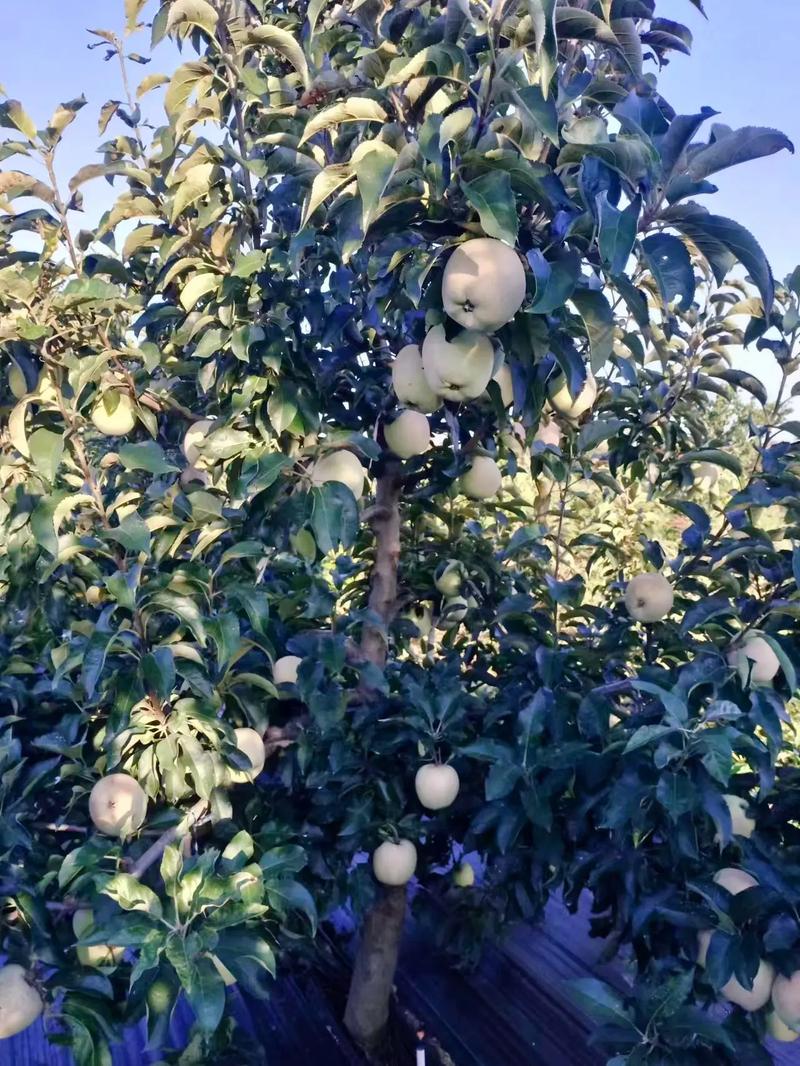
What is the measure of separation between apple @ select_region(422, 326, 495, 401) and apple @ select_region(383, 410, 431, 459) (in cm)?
43

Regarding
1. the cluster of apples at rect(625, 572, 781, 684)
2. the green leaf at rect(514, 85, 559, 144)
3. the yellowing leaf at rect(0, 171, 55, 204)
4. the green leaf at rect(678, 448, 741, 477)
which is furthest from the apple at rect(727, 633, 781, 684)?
the yellowing leaf at rect(0, 171, 55, 204)

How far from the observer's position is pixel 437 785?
144cm

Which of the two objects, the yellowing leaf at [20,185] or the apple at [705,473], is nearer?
the yellowing leaf at [20,185]

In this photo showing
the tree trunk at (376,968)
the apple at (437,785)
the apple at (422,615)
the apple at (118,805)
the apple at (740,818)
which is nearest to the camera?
the apple at (118,805)

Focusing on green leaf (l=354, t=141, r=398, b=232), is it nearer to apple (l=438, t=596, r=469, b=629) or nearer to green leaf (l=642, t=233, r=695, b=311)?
green leaf (l=642, t=233, r=695, b=311)

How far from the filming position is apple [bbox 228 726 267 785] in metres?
1.33

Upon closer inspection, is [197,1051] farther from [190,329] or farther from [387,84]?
[387,84]

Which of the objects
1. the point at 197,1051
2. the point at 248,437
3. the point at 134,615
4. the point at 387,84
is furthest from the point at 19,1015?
the point at 387,84

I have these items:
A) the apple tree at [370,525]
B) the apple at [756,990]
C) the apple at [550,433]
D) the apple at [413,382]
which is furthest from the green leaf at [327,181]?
the apple at [756,990]

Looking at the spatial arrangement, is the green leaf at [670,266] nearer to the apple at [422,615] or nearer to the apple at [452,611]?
the apple at [452,611]

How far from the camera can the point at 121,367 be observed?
4.41 feet

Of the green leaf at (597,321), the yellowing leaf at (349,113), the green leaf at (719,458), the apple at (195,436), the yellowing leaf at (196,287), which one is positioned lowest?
the apple at (195,436)

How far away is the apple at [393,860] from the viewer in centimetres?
152

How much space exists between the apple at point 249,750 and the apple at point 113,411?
526 mm
